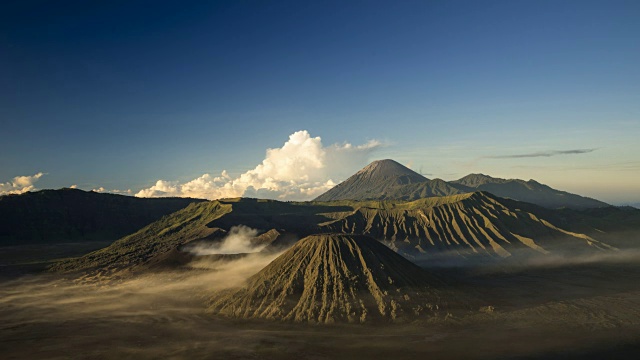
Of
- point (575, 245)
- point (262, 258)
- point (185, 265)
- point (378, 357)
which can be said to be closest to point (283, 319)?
point (378, 357)

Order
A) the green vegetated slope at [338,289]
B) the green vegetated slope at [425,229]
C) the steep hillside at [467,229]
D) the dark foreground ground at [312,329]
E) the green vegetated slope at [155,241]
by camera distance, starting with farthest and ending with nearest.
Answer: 1. the steep hillside at [467,229]
2. the green vegetated slope at [425,229]
3. the green vegetated slope at [155,241]
4. the green vegetated slope at [338,289]
5. the dark foreground ground at [312,329]

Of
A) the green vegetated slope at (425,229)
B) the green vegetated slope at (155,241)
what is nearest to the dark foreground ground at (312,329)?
the green vegetated slope at (155,241)

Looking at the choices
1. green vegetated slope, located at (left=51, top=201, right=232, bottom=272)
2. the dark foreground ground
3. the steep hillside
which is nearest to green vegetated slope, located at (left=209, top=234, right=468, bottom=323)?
the dark foreground ground

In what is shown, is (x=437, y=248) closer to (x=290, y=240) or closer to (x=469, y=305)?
(x=290, y=240)

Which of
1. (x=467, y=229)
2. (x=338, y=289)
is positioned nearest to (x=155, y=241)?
(x=338, y=289)

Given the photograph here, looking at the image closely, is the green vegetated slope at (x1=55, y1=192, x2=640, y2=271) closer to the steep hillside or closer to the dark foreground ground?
the steep hillside

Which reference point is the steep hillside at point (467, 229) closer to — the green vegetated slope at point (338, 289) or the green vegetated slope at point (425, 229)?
the green vegetated slope at point (425, 229)

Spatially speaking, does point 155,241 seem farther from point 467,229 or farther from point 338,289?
point 467,229
